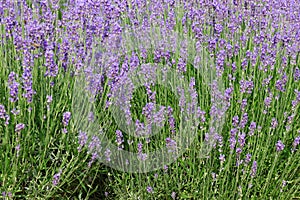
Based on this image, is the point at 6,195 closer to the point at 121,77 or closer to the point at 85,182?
the point at 85,182

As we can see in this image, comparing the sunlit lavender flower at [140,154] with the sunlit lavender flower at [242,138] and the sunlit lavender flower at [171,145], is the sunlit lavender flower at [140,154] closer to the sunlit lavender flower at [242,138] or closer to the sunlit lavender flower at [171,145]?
the sunlit lavender flower at [171,145]

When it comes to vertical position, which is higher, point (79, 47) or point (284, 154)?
point (79, 47)

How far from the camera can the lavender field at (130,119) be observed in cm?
248

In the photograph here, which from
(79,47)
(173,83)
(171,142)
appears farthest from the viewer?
(173,83)

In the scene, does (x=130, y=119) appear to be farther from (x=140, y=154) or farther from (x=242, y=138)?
(x=242, y=138)

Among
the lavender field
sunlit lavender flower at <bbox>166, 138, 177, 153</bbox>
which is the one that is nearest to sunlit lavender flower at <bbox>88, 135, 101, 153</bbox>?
the lavender field

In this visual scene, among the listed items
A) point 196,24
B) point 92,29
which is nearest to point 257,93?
point 196,24

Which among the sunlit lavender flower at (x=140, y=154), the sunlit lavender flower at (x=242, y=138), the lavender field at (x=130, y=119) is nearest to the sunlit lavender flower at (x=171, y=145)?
the lavender field at (x=130, y=119)

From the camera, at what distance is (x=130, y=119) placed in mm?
2508

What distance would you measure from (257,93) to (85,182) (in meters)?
1.26

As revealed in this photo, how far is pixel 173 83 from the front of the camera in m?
2.98

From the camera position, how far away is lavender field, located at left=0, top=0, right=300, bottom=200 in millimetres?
2480

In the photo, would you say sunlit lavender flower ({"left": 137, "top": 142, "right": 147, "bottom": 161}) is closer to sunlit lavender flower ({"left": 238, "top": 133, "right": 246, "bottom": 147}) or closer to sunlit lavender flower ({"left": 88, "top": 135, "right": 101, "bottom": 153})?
sunlit lavender flower ({"left": 88, "top": 135, "right": 101, "bottom": 153})

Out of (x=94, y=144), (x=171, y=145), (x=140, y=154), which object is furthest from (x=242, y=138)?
(x=94, y=144)
